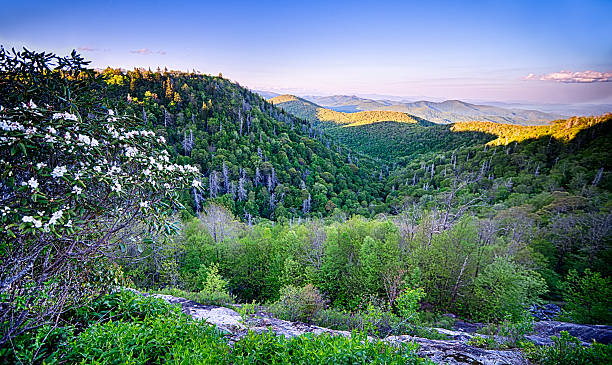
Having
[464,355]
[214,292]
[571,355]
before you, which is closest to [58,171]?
[464,355]

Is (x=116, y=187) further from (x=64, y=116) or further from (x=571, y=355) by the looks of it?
(x=571, y=355)

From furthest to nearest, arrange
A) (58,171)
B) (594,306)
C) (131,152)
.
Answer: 1. (594,306)
2. (131,152)
3. (58,171)

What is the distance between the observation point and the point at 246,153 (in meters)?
89.9

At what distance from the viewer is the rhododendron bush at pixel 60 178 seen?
3.33 meters

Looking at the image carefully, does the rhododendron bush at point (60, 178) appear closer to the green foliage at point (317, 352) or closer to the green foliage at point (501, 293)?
the green foliage at point (317, 352)

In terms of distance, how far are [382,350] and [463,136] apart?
577 ft

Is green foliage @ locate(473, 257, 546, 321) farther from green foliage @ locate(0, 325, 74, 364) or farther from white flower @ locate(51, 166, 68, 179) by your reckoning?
white flower @ locate(51, 166, 68, 179)

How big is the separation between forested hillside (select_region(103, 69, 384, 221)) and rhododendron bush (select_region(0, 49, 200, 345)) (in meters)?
63.1

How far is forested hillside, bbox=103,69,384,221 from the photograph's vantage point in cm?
7662

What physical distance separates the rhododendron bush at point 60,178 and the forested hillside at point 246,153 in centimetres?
6307

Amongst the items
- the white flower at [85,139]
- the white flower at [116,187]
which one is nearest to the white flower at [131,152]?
the white flower at [85,139]

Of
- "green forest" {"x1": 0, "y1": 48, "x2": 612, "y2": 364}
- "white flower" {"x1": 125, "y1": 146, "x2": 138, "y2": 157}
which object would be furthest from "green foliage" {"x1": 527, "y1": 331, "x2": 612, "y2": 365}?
"white flower" {"x1": 125, "y1": 146, "x2": 138, "y2": 157}

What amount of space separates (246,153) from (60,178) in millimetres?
88847

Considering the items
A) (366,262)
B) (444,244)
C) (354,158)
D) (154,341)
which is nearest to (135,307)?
(154,341)
